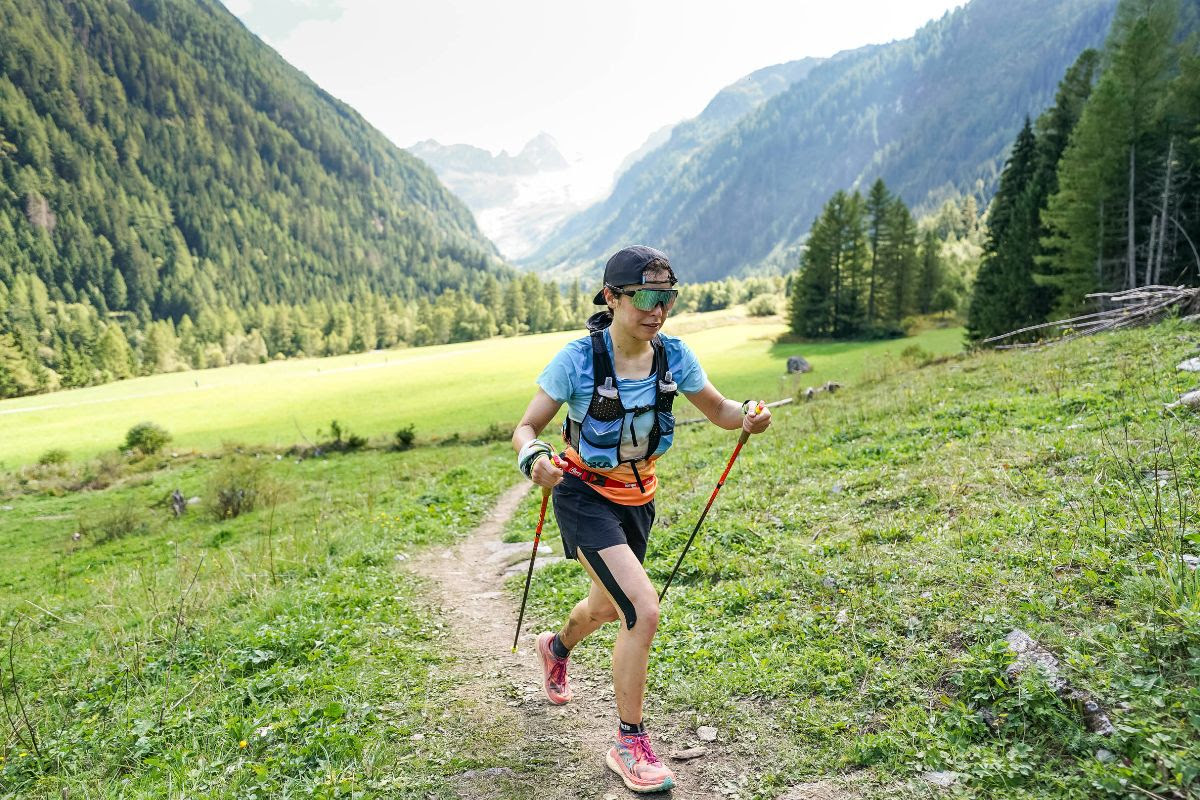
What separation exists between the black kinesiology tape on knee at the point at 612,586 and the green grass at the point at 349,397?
113 ft

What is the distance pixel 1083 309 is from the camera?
113 feet

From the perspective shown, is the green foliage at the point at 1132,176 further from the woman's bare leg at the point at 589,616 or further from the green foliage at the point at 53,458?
the green foliage at the point at 53,458

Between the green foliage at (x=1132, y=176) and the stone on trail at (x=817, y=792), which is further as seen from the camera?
the green foliage at (x=1132, y=176)

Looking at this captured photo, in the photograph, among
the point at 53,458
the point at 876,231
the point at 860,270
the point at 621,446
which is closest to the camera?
the point at 621,446

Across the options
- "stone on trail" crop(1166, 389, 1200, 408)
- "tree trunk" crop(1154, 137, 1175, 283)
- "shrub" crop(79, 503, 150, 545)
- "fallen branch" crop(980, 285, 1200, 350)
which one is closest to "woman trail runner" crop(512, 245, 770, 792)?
"stone on trail" crop(1166, 389, 1200, 408)

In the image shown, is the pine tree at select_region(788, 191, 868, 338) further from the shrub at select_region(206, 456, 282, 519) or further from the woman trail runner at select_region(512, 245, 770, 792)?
the woman trail runner at select_region(512, 245, 770, 792)

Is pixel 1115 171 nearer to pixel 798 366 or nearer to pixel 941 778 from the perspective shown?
pixel 798 366

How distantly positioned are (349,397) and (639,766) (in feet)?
236

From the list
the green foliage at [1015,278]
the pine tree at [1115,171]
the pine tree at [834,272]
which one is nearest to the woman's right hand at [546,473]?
the pine tree at [1115,171]

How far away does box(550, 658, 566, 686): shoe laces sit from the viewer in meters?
5.86

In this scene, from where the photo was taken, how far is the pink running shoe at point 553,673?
5.86 meters

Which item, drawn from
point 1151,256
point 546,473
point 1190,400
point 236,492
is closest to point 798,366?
point 1151,256

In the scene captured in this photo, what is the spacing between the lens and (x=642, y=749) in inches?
182

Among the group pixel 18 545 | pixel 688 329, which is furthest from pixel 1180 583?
pixel 688 329
